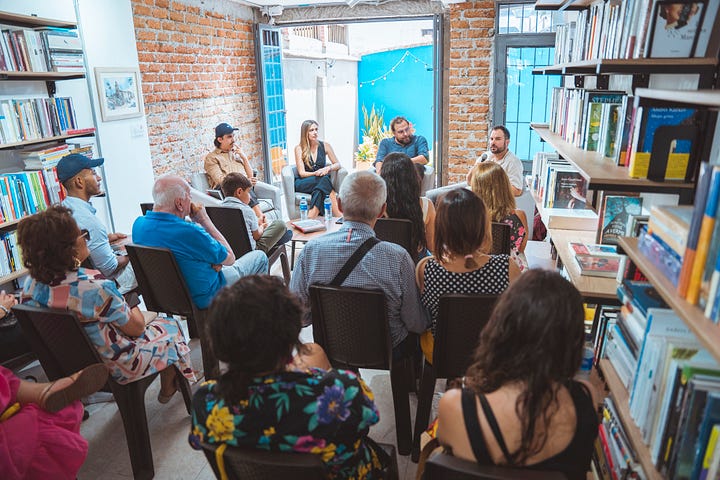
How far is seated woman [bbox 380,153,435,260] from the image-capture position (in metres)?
3.06

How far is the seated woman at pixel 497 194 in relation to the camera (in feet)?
10.2

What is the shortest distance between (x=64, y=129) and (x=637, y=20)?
11.6 ft

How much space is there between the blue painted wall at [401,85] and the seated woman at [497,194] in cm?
805

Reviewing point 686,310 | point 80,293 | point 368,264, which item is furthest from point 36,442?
point 686,310

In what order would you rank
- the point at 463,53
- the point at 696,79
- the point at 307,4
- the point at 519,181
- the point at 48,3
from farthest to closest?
the point at 307,4, the point at 463,53, the point at 519,181, the point at 48,3, the point at 696,79

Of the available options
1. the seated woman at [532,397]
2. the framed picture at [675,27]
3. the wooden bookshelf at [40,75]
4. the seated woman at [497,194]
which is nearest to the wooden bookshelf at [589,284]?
the seated woman at [497,194]

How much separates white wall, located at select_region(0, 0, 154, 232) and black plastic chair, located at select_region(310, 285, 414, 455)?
2.79 meters

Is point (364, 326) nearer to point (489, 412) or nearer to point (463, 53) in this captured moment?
point (489, 412)

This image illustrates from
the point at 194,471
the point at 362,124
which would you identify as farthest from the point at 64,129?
the point at 362,124

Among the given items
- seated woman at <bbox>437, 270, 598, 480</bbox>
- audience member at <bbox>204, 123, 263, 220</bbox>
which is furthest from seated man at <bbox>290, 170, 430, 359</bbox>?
audience member at <bbox>204, 123, 263, 220</bbox>

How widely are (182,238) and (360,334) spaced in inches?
45.1

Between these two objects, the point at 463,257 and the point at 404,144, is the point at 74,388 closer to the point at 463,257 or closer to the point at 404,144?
the point at 463,257

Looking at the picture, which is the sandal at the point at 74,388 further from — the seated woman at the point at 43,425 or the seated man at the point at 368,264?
the seated man at the point at 368,264

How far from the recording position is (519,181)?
462 centimetres
